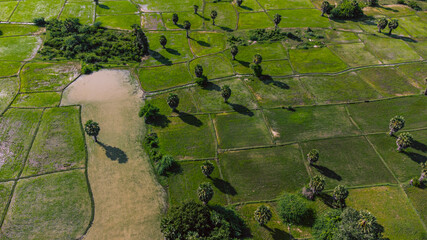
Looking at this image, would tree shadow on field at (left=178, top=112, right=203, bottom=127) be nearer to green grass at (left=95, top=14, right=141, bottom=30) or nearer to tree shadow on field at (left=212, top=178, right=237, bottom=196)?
tree shadow on field at (left=212, top=178, right=237, bottom=196)

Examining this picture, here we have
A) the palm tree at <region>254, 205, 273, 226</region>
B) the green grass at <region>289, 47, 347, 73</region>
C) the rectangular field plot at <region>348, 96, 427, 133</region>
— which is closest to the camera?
the palm tree at <region>254, 205, 273, 226</region>

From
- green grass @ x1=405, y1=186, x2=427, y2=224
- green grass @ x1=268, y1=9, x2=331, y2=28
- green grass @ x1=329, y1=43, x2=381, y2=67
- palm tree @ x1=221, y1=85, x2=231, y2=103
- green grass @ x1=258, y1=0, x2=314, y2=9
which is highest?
green grass @ x1=258, y1=0, x2=314, y2=9

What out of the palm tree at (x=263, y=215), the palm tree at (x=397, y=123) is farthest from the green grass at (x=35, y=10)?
the palm tree at (x=397, y=123)

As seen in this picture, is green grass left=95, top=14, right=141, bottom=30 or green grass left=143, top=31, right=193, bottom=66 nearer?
green grass left=143, top=31, right=193, bottom=66

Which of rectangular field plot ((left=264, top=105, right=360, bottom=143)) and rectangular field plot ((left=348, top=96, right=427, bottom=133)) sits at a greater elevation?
rectangular field plot ((left=348, top=96, right=427, bottom=133))

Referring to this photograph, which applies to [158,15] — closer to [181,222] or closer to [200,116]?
[200,116]

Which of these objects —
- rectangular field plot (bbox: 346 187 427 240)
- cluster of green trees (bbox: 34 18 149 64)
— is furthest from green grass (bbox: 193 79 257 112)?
rectangular field plot (bbox: 346 187 427 240)

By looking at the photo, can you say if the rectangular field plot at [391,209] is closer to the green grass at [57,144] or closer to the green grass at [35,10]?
the green grass at [57,144]

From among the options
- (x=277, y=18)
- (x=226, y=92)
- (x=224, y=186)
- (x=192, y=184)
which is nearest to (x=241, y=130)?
(x=226, y=92)
